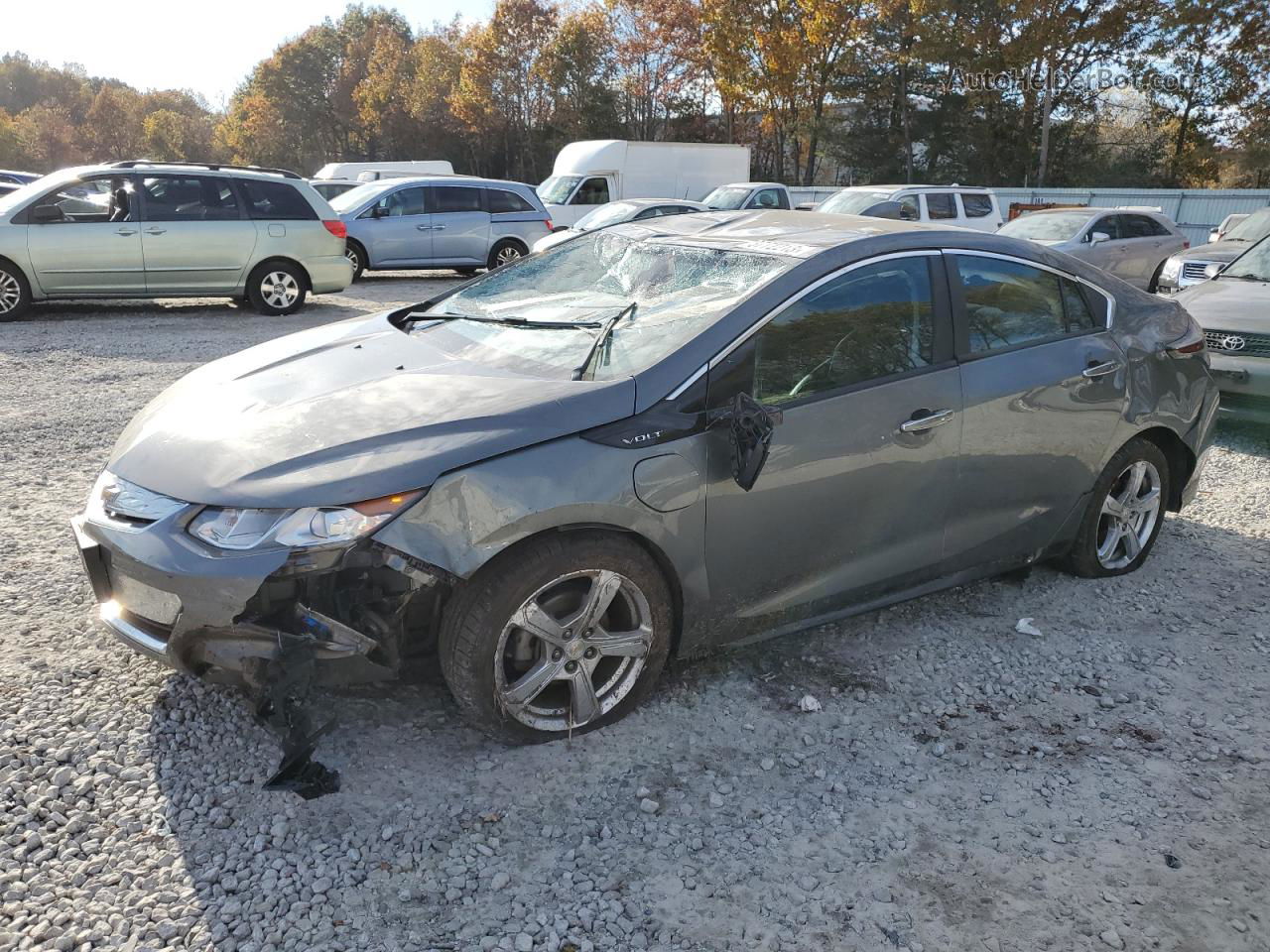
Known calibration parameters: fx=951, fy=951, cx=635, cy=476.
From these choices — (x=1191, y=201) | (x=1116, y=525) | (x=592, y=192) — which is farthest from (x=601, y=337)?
(x=1191, y=201)

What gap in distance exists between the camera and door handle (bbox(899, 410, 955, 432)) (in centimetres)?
345

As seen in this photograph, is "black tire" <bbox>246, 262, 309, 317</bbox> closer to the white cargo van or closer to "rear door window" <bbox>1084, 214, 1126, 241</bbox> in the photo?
"rear door window" <bbox>1084, 214, 1126, 241</bbox>

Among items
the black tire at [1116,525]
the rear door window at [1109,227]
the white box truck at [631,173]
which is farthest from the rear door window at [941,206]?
the black tire at [1116,525]

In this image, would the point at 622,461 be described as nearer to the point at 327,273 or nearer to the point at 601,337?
the point at 601,337

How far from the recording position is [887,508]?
3.47 m

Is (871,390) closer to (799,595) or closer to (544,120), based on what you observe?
(799,595)

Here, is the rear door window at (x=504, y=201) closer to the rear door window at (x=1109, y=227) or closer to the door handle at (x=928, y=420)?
the rear door window at (x=1109, y=227)

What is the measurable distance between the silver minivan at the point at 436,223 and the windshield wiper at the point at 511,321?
12289mm

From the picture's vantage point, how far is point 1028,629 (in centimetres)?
400

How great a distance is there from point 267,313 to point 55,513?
297 inches

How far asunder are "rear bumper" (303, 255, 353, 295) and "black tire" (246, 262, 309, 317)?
108 mm

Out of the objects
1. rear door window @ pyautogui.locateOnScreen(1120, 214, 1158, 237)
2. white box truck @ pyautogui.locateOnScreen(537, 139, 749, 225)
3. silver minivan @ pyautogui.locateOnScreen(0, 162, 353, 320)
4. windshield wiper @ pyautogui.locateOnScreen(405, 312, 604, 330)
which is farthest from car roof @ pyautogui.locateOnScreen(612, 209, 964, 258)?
white box truck @ pyautogui.locateOnScreen(537, 139, 749, 225)

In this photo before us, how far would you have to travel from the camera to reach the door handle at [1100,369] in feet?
13.2

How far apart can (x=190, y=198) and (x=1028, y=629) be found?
10.7 meters
